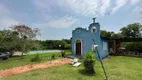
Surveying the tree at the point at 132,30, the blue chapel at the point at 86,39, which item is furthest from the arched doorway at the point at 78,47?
the tree at the point at 132,30

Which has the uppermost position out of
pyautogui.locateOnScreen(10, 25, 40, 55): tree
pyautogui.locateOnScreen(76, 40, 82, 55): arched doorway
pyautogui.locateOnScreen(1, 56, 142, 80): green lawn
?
pyautogui.locateOnScreen(10, 25, 40, 55): tree

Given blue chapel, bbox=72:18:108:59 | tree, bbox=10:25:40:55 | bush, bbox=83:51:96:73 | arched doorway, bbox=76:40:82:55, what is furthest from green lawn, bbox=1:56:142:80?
tree, bbox=10:25:40:55

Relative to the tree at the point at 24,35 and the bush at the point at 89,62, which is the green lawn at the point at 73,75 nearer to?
the bush at the point at 89,62

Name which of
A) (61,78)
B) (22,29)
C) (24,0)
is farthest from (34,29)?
(61,78)

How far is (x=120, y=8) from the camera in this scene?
11227mm

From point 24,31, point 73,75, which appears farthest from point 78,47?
point 24,31

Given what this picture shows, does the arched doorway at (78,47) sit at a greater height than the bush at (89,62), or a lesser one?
greater

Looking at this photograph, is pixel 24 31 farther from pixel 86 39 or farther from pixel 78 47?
pixel 86 39

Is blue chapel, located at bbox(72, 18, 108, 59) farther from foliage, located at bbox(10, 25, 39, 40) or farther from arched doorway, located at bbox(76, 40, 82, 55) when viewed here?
foliage, located at bbox(10, 25, 39, 40)

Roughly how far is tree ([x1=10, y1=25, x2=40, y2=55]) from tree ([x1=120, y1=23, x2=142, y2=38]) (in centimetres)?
3069

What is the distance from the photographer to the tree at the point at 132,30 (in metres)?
33.9

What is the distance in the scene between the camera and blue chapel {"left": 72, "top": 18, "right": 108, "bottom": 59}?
42.4 ft

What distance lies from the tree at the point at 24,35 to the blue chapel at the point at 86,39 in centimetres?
727

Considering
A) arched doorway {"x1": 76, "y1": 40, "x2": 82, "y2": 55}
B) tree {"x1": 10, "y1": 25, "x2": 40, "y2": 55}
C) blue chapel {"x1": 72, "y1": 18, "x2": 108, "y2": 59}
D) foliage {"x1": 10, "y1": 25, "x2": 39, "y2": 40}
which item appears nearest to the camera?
blue chapel {"x1": 72, "y1": 18, "x2": 108, "y2": 59}
